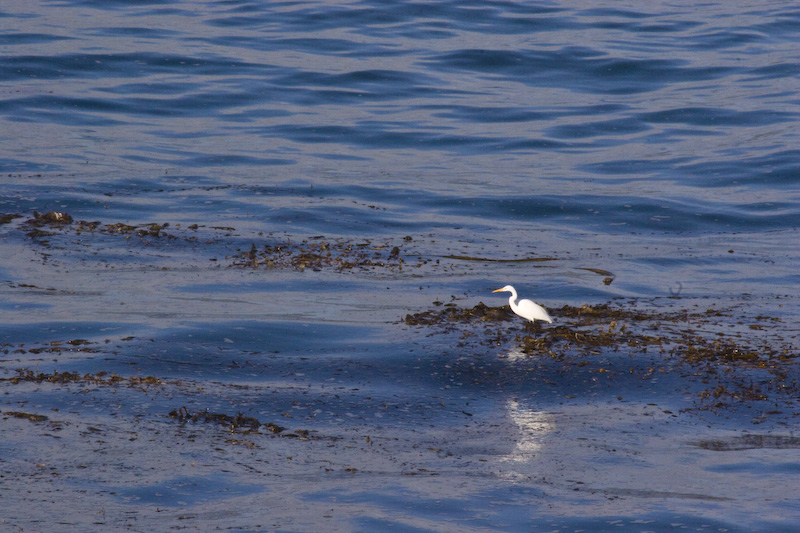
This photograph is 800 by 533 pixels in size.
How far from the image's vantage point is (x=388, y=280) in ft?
54.7

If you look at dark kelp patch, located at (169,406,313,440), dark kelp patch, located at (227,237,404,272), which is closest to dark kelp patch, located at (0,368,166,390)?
dark kelp patch, located at (169,406,313,440)

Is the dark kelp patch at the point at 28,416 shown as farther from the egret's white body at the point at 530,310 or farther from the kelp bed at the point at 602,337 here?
the egret's white body at the point at 530,310

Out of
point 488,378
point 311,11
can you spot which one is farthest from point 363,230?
point 311,11

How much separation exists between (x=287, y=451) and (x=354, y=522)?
5.64ft

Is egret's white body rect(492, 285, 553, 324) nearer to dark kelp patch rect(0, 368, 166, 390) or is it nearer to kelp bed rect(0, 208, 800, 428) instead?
kelp bed rect(0, 208, 800, 428)

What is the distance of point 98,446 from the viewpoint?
31.6ft

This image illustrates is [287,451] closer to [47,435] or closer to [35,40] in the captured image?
[47,435]

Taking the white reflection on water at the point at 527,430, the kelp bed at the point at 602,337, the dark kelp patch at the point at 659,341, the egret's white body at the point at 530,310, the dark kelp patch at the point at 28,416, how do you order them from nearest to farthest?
the white reflection on water at the point at 527,430
the dark kelp patch at the point at 28,416
the kelp bed at the point at 602,337
the dark kelp patch at the point at 659,341
the egret's white body at the point at 530,310

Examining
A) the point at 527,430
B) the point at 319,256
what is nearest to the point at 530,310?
the point at 527,430

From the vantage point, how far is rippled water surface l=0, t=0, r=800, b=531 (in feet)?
29.9

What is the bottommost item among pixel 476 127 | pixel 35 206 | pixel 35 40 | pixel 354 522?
pixel 354 522

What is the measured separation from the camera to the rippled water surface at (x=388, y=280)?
910 cm

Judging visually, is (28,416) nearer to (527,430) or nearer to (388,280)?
(527,430)

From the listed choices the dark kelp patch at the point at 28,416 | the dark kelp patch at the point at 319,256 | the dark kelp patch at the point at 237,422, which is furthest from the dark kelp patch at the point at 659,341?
the dark kelp patch at the point at 28,416
